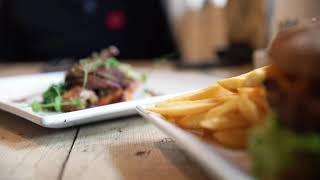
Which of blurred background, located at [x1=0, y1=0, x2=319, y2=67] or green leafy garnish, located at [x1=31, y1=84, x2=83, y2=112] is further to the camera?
blurred background, located at [x1=0, y1=0, x2=319, y2=67]

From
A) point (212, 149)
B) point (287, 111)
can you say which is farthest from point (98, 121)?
point (287, 111)

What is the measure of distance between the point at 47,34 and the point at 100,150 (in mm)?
2002

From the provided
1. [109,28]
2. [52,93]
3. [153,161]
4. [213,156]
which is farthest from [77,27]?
[213,156]

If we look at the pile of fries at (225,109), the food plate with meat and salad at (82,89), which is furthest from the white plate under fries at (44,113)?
the pile of fries at (225,109)

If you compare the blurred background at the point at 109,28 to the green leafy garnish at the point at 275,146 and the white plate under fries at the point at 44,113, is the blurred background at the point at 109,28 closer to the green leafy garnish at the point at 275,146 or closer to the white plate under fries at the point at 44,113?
the white plate under fries at the point at 44,113

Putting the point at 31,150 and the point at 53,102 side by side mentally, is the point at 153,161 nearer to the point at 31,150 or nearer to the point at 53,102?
the point at 31,150

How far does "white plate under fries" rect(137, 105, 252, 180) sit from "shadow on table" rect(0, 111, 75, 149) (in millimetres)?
292

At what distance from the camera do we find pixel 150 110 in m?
0.73

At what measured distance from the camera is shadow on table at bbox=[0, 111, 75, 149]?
31.0 inches

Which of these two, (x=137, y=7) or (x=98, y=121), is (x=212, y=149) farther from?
(x=137, y=7)

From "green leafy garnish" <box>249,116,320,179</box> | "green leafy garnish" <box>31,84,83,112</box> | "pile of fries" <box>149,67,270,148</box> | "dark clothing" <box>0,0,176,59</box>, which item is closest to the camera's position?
"green leafy garnish" <box>249,116,320,179</box>

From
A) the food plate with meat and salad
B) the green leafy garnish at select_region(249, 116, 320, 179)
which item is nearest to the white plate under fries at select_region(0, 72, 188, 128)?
the food plate with meat and salad

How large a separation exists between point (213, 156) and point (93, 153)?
0.27 m

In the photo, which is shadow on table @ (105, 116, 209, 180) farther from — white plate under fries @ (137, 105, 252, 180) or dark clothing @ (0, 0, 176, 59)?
dark clothing @ (0, 0, 176, 59)
